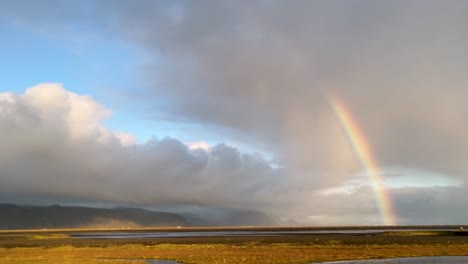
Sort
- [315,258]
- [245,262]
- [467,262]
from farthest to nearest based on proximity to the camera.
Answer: [315,258] → [245,262] → [467,262]

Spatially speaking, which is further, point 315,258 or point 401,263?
point 315,258

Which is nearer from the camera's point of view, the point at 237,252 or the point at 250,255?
the point at 250,255

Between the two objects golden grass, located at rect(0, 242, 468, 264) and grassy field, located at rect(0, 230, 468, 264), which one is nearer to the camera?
golden grass, located at rect(0, 242, 468, 264)

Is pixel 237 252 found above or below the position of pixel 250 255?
above

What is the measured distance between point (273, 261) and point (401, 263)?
52.5 ft

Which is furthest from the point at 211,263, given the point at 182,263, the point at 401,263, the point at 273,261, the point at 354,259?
the point at 401,263

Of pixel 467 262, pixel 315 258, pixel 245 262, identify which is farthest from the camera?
pixel 315 258

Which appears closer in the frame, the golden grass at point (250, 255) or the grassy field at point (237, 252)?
the golden grass at point (250, 255)

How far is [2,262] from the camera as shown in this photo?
6281cm

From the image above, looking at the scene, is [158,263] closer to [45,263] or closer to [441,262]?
[45,263]

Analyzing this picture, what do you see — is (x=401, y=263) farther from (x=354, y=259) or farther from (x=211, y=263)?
(x=211, y=263)

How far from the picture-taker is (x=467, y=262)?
52.4 m

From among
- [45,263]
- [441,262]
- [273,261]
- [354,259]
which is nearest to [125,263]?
[45,263]

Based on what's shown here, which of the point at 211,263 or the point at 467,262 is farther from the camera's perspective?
the point at 211,263
